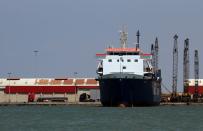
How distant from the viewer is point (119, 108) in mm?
142125

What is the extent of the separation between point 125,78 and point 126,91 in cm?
230

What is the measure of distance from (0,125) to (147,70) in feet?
190

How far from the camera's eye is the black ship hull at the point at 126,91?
145 metres

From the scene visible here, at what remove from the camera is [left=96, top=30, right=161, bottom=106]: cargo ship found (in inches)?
5738

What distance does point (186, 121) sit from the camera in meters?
106

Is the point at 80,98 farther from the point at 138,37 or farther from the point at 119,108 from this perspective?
the point at 119,108

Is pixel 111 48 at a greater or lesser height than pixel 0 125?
greater

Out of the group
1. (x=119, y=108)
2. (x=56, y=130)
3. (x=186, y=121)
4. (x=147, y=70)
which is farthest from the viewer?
(x=147, y=70)

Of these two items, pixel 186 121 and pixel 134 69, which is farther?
pixel 134 69

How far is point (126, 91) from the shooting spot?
146250 mm

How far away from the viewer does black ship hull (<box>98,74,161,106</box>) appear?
477ft

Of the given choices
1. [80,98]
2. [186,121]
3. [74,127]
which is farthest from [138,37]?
[74,127]

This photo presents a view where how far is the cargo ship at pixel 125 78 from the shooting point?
14575cm

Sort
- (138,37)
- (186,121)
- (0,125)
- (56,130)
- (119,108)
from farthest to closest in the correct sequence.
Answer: (138,37), (119,108), (186,121), (0,125), (56,130)
